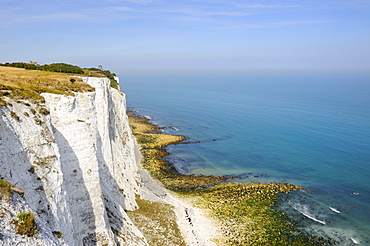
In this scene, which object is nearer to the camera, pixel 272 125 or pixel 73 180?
pixel 73 180

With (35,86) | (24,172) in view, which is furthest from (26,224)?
(35,86)

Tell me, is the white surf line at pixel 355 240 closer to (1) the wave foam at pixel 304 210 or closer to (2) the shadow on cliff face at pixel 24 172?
(1) the wave foam at pixel 304 210

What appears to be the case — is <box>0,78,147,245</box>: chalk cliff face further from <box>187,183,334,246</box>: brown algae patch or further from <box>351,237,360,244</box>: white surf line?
<box>351,237,360,244</box>: white surf line

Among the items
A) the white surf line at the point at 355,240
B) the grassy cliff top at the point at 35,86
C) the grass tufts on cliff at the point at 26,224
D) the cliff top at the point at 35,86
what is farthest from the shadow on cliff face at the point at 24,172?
the white surf line at the point at 355,240

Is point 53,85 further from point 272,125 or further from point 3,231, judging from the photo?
point 272,125

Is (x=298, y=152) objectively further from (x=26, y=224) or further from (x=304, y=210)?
(x=26, y=224)

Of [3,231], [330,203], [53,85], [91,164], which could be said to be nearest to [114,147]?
[53,85]
